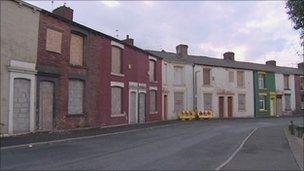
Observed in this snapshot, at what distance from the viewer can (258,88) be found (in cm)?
5144

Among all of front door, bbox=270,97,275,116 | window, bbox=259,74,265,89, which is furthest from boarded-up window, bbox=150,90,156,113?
front door, bbox=270,97,275,116

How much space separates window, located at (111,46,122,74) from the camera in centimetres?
2958

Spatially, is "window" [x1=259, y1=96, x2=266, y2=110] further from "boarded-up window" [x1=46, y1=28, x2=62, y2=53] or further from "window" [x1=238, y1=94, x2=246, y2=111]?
"boarded-up window" [x1=46, y1=28, x2=62, y2=53]

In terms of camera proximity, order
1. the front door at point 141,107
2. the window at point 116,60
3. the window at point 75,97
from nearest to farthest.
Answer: the window at point 75,97 → the window at point 116,60 → the front door at point 141,107

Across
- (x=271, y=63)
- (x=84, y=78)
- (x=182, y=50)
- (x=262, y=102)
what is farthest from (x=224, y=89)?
(x=84, y=78)

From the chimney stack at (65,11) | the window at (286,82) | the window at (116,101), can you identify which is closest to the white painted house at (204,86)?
the window at (286,82)

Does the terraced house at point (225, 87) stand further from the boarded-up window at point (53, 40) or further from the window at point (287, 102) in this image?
the boarded-up window at point (53, 40)

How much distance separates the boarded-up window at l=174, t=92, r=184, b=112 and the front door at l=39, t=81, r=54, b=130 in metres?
21.3

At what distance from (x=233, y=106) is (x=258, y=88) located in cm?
497

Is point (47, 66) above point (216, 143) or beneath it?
above

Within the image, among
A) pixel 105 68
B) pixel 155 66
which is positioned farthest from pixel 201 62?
pixel 105 68

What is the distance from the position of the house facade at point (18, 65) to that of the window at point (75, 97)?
3.67 meters

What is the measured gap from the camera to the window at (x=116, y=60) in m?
29.6

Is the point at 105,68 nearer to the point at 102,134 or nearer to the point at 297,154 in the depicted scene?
the point at 102,134
